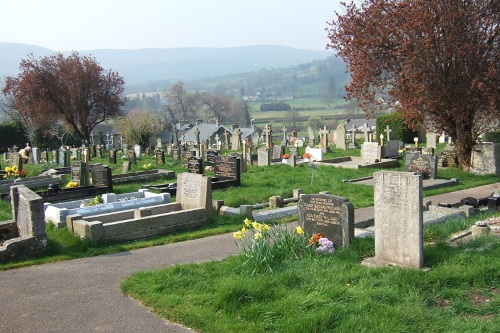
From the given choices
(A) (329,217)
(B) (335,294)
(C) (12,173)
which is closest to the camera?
(B) (335,294)

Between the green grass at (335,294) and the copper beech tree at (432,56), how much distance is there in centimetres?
1260

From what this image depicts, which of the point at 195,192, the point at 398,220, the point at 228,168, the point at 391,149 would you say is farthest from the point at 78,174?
the point at 391,149

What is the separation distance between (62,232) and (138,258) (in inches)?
102

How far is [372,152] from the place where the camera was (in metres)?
25.1

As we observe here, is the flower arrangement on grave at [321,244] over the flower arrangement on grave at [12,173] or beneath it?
beneath

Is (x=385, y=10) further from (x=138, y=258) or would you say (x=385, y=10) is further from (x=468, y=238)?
(x=138, y=258)

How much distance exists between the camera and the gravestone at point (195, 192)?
12.6 metres

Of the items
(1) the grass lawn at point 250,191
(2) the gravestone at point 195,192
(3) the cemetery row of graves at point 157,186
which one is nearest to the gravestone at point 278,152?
(3) the cemetery row of graves at point 157,186

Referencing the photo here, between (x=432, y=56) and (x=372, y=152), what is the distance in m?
6.44

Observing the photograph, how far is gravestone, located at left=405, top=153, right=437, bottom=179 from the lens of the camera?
754 inches

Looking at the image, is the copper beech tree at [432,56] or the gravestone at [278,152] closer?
the copper beech tree at [432,56]

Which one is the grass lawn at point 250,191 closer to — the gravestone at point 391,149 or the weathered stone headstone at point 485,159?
the weathered stone headstone at point 485,159

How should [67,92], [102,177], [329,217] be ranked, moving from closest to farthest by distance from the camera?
1. [329,217]
2. [102,177]
3. [67,92]

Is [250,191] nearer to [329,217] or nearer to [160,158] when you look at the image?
[329,217]
